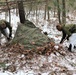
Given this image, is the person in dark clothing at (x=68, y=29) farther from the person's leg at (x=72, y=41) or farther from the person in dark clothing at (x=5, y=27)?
the person in dark clothing at (x=5, y=27)

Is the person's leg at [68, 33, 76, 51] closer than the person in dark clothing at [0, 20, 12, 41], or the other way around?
the person's leg at [68, 33, 76, 51]

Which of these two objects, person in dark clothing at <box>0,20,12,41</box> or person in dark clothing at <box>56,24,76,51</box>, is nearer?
person in dark clothing at <box>56,24,76,51</box>

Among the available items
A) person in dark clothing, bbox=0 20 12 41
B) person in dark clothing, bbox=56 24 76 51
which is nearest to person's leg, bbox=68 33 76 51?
person in dark clothing, bbox=56 24 76 51

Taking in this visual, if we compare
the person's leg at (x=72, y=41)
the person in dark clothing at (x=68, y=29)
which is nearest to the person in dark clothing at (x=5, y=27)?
the person in dark clothing at (x=68, y=29)

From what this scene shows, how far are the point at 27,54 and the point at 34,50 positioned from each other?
11.3 inches

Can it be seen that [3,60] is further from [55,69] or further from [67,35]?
[67,35]

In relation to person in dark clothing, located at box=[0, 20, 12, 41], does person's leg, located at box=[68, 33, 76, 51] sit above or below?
below

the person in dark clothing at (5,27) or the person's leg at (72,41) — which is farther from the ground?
the person in dark clothing at (5,27)

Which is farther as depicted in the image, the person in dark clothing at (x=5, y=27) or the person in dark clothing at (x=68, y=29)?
the person in dark clothing at (x=5, y=27)

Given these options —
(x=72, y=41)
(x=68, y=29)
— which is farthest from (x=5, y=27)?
(x=72, y=41)

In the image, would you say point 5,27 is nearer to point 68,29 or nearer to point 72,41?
point 68,29

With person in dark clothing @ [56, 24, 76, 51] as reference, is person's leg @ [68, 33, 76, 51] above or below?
below

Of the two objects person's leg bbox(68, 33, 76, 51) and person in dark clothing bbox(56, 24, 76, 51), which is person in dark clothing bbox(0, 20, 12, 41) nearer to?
person in dark clothing bbox(56, 24, 76, 51)

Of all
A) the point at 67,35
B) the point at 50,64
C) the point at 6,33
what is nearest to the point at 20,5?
the point at 6,33
